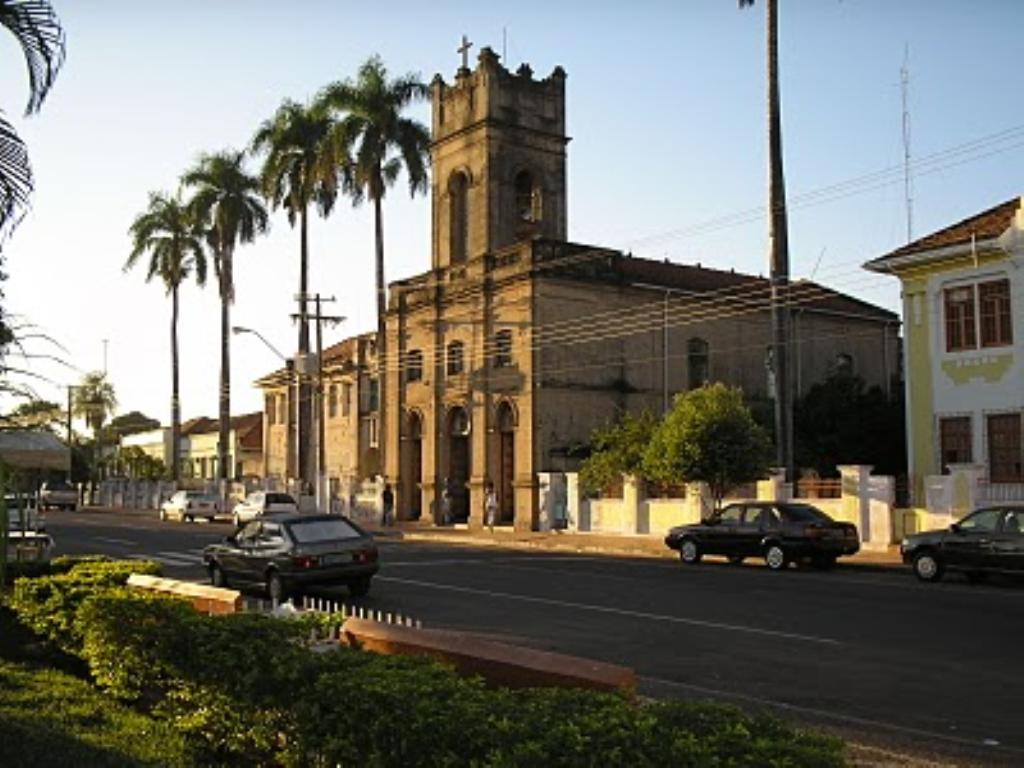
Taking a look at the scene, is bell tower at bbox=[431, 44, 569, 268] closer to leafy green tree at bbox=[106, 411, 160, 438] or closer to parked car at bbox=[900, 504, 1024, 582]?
parked car at bbox=[900, 504, 1024, 582]

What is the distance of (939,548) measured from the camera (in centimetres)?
2211

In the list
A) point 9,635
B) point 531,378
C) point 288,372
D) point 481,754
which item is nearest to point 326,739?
point 481,754

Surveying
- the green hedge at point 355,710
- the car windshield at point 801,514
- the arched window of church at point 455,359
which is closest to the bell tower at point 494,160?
the arched window of church at point 455,359

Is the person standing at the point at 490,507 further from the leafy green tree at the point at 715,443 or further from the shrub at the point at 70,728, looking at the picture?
the shrub at the point at 70,728

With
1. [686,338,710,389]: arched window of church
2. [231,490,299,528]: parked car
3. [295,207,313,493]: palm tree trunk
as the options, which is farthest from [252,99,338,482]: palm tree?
[686,338,710,389]: arched window of church

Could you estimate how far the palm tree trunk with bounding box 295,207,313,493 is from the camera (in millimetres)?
52750

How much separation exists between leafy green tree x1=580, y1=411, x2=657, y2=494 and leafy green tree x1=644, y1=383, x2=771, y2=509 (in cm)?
350

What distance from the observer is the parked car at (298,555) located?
61.6ft

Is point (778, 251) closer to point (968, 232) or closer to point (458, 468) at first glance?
point (968, 232)

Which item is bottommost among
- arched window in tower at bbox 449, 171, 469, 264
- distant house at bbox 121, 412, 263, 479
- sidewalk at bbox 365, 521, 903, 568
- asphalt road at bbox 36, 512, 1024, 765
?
sidewalk at bbox 365, 521, 903, 568

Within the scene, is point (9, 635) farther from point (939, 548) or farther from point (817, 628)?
point (939, 548)

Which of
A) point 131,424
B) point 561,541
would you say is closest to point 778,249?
point 561,541

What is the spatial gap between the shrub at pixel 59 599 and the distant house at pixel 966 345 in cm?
2297

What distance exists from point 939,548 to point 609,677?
58.3 feet
